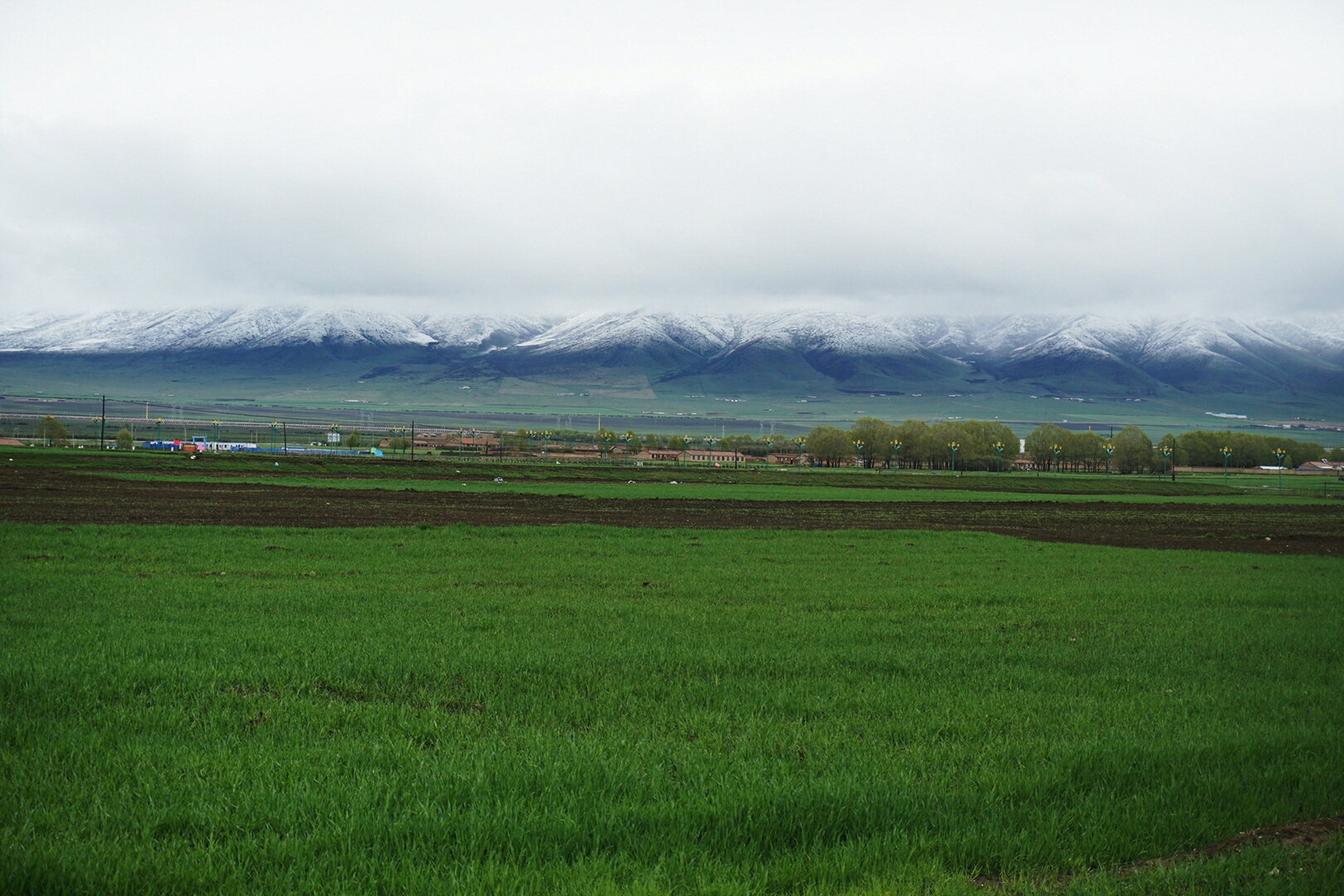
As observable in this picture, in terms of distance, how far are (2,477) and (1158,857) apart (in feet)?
199

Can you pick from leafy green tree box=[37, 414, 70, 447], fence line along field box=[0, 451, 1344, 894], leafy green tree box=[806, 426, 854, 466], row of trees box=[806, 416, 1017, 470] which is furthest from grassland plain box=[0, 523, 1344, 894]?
leafy green tree box=[806, 426, 854, 466]

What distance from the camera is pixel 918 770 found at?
7422mm

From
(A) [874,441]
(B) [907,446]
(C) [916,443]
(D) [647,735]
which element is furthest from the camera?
(A) [874,441]

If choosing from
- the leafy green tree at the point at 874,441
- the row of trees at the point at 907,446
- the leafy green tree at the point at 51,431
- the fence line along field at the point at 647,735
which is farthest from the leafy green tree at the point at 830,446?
the fence line along field at the point at 647,735

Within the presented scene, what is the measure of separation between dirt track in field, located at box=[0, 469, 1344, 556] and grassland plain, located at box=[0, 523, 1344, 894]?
58.7 feet

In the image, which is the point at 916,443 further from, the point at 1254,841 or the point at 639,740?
the point at 1254,841

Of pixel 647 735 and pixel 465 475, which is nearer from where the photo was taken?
pixel 647 735

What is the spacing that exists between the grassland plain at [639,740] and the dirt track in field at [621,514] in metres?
17.9

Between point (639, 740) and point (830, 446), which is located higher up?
point (639, 740)

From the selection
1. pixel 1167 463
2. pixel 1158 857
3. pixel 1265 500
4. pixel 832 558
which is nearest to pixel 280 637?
pixel 1158 857

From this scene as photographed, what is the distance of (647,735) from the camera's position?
319 inches

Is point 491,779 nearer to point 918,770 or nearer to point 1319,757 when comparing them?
point 918,770

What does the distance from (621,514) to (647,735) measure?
3394cm

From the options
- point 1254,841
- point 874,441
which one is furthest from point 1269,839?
point 874,441
